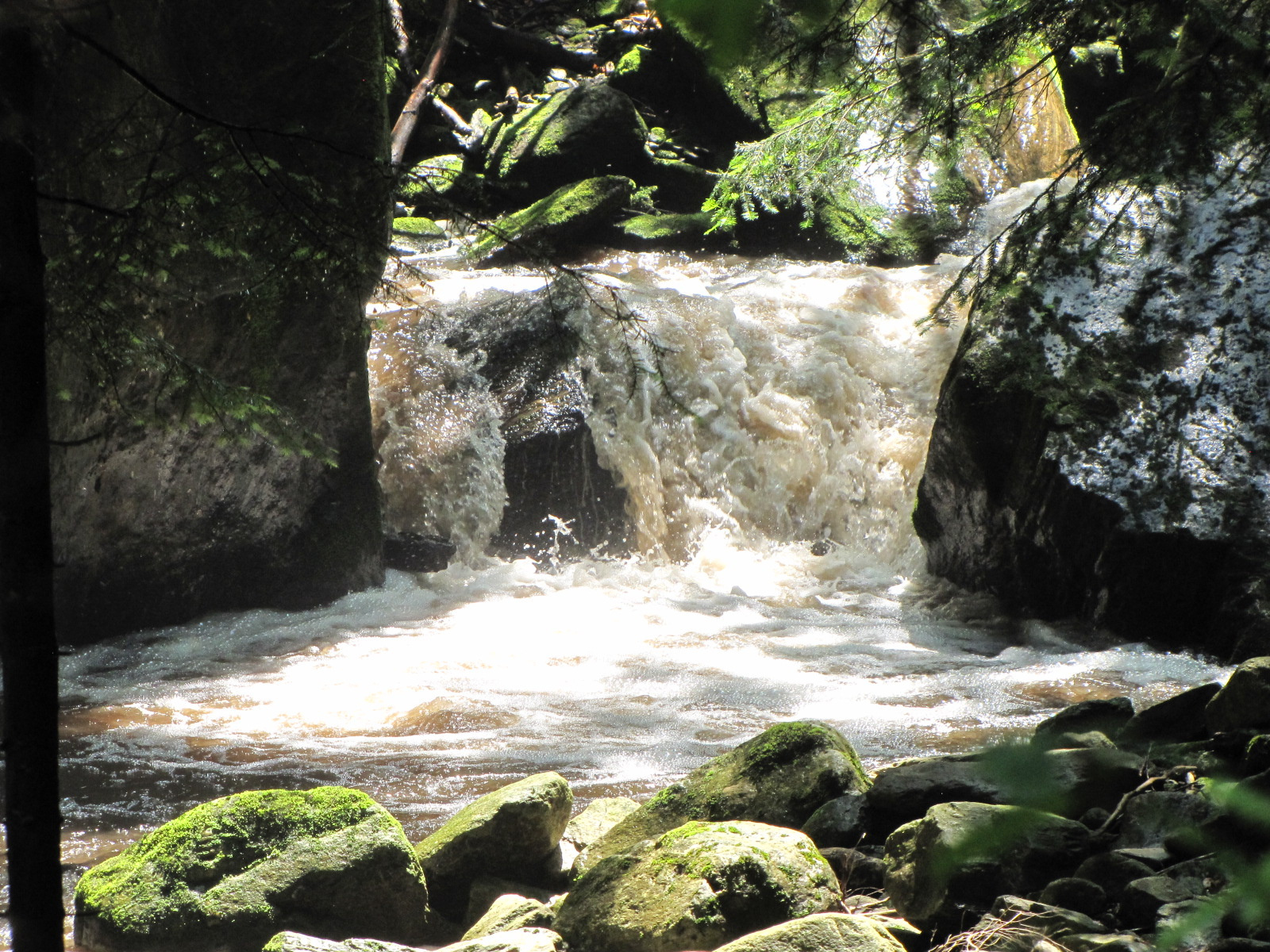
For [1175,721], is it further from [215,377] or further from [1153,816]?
[215,377]

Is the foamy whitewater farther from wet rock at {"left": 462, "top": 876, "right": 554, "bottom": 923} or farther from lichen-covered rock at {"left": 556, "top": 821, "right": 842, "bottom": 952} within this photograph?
lichen-covered rock at {"left": 556, "top": 821, "right": 842, "bottom": 952}

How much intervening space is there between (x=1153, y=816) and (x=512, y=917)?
6.63 ft

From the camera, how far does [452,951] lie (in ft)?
11.0

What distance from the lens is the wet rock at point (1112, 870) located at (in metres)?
3.05

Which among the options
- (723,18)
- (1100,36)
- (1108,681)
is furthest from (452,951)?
(1108,681)

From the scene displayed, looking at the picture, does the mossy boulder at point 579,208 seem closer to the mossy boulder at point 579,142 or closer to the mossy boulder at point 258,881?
the mossy boulder at point 579,142

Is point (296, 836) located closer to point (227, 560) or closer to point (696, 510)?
point (227, 560)

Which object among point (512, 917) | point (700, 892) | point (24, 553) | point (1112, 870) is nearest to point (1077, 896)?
point (1112, 870)

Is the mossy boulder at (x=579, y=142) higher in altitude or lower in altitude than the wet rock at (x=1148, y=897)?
higher

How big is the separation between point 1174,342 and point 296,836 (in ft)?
22.6

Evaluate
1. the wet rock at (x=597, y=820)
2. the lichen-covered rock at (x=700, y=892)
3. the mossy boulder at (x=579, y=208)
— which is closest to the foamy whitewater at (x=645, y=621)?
the wet rock at (x=597, y=820)

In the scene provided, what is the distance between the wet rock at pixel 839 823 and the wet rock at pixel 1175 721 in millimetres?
1121

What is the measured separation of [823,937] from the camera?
113 inches

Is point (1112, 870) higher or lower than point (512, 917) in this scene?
higher
